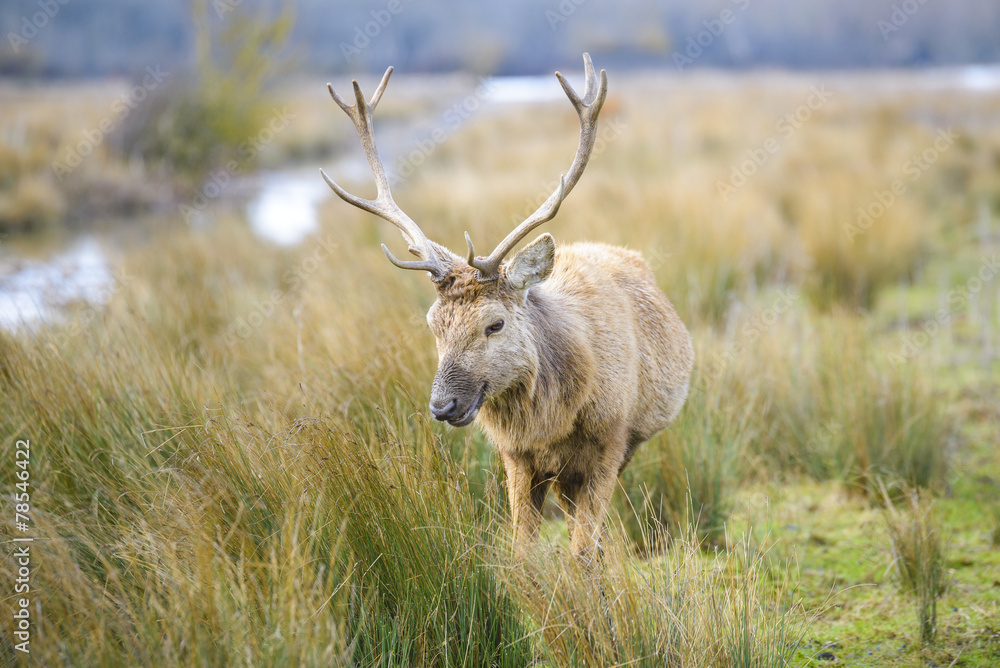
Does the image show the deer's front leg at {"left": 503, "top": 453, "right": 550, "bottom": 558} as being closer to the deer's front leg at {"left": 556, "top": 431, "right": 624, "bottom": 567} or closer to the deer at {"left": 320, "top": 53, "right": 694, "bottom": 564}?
the deer at {"left": 320, "top": 53, "right": 694, "bottom": 564}

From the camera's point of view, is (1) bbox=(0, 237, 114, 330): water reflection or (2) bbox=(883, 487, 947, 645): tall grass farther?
(1) bbox=(0, 237, 114, 330): water reflection

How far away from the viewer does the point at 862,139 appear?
13.7 meters

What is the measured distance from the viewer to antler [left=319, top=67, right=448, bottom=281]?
298 centimetres

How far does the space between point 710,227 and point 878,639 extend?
16.5ft

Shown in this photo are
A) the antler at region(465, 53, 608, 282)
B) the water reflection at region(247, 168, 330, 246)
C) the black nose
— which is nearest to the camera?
the black nose

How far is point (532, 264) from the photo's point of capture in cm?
301

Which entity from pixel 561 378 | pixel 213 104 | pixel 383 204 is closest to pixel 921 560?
pixel 561 378

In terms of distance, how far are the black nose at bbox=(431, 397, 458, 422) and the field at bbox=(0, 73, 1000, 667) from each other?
19cm

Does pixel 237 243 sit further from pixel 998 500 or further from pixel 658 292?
pixel 998 500

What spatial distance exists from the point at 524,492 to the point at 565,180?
50.7 inches

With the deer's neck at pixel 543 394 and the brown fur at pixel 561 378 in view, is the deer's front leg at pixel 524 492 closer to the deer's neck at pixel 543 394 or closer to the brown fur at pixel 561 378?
the brown fur at pixel 561 378

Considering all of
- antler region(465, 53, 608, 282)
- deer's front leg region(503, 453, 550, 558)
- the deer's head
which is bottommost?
deer's front leg region(503, 453, 550, 558)

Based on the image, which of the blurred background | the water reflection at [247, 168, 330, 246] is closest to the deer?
the blurred background

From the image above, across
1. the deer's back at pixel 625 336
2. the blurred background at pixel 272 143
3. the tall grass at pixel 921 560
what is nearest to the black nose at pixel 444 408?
the deer's back at pixel 625 336
